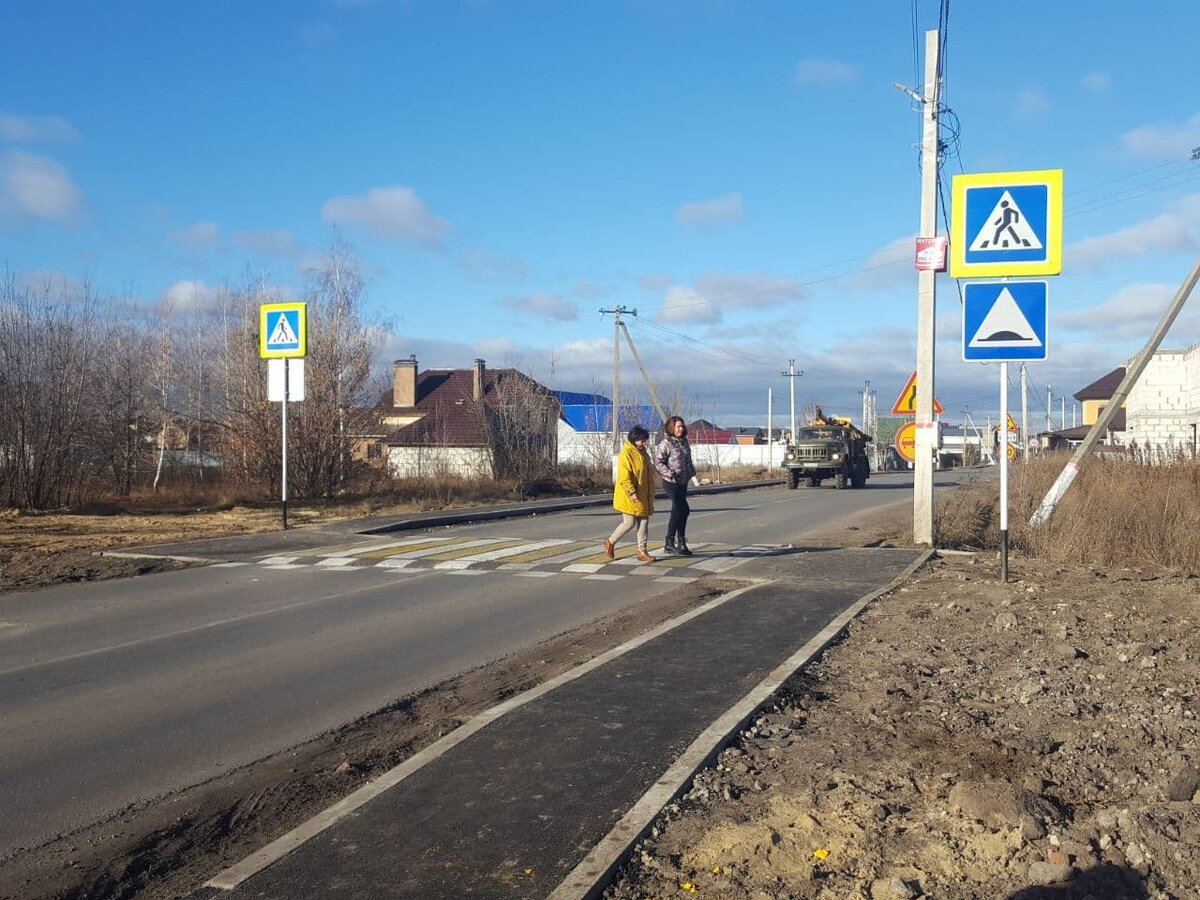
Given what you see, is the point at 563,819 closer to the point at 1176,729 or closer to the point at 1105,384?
the point at 1176,729

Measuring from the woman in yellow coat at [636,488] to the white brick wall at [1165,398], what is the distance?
29119mm

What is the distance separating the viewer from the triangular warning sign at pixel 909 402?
16.3 metres

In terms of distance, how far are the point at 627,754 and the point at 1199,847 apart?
2.50 m

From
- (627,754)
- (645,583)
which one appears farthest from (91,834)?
(645,583)

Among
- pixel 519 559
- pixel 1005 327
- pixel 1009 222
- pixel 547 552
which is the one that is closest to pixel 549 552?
pixel 547 552

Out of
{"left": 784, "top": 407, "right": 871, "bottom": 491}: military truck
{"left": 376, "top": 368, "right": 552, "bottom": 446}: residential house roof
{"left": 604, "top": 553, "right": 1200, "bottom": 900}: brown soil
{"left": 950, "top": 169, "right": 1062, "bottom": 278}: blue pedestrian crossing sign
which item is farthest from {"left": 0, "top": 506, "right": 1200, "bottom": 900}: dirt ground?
{"left": 784, "top": 407, "right": 871, "bottom": 491}: military truck

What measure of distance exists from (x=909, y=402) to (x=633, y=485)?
17.1ft

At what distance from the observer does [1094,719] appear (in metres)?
5.73

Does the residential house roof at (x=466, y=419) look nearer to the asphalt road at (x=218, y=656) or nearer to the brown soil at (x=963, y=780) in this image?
the asphalt road at (x=218, y=656)

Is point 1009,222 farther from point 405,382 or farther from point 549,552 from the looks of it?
point 405,382

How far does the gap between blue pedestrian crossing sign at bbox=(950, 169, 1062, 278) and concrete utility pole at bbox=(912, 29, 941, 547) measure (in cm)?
514

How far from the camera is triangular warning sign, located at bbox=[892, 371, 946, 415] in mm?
16328

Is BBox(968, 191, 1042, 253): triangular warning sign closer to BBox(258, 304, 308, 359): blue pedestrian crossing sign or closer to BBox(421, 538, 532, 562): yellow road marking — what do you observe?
BBox(421, 538, 532, 562): yellow road marking

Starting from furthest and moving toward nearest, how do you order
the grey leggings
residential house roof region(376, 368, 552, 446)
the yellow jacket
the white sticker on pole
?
1. residential house roof region(376, 368, 552, 446)
2. the white sticker on pole
3. the grey leggings
4. the yellow jacket
